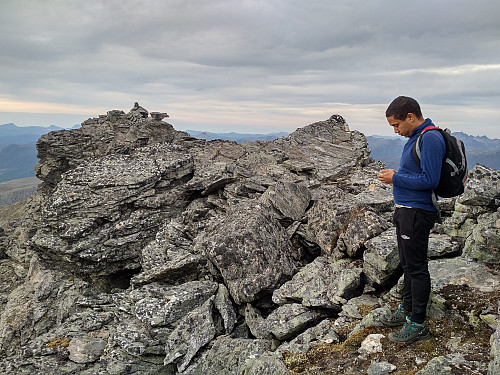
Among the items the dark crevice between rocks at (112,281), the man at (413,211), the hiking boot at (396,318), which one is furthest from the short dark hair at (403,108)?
the dark crevice between rocks at (112,281)

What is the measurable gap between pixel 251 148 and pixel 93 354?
27.6 meters

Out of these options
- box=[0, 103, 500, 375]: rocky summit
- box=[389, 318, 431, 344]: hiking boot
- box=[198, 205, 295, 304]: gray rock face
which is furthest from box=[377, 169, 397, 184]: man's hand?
box=[198, 205, 295, 304]: gray rock face

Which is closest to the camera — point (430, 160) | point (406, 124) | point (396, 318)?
point (430, 160)

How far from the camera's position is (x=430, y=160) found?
378 inches

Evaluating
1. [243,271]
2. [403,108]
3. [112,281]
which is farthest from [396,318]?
[112,281]

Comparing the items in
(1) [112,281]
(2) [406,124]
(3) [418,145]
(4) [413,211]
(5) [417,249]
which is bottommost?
(1) [112,281]

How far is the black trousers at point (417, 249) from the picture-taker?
34.0 ft

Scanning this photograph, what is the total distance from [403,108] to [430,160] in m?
1.91

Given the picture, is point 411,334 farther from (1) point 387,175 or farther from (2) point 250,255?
(2) point 250,255

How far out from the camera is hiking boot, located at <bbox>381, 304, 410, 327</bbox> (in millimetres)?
11915

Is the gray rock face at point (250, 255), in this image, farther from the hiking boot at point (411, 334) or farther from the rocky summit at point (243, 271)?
the hiking boot at point (411, 334)

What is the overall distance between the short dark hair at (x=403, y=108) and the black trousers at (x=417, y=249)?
292cm

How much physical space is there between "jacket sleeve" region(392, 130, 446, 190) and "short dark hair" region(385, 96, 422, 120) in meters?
0.95

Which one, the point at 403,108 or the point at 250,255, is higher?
the point at 403,108
